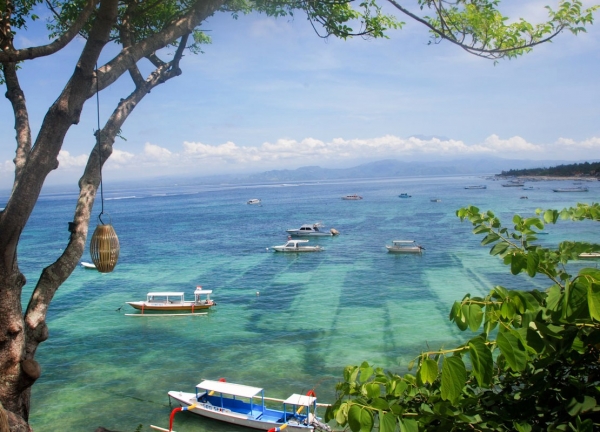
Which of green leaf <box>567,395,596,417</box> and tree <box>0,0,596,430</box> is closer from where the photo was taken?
green leaf <box>567,395,596,417</box>

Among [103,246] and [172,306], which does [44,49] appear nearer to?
[103,246]

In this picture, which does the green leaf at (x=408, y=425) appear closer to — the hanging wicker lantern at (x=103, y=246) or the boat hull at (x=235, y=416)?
the hanging wicker lantern at (x=103, y=246)

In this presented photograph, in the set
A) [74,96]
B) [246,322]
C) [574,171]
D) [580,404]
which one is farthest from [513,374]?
[574,171]

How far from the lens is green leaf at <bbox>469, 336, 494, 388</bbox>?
1.68 meters

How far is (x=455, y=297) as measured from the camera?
20.0 meters

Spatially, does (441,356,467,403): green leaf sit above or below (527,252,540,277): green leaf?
below

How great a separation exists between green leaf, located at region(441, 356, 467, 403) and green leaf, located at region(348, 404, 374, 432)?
284mm

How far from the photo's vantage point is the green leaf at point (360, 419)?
1.75 meters

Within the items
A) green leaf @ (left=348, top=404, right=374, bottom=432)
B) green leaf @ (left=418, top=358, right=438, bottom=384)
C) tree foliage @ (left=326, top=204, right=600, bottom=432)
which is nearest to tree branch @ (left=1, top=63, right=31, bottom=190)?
tree foliage @ (left=326, top=204, right=600, bottom=432)

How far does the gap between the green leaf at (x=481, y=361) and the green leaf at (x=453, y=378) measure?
0.17 ft

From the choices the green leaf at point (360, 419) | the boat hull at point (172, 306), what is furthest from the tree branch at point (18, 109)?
the boat hull at point (172, 306)

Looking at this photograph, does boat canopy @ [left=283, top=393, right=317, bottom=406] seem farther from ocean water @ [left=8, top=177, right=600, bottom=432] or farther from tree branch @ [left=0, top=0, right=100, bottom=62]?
tree branch @ [left=0, top=0, right=100, bottom=62]

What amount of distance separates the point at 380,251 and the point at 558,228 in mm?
16846

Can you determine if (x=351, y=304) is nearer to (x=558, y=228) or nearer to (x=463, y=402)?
Answer: (x=463, y=402)
